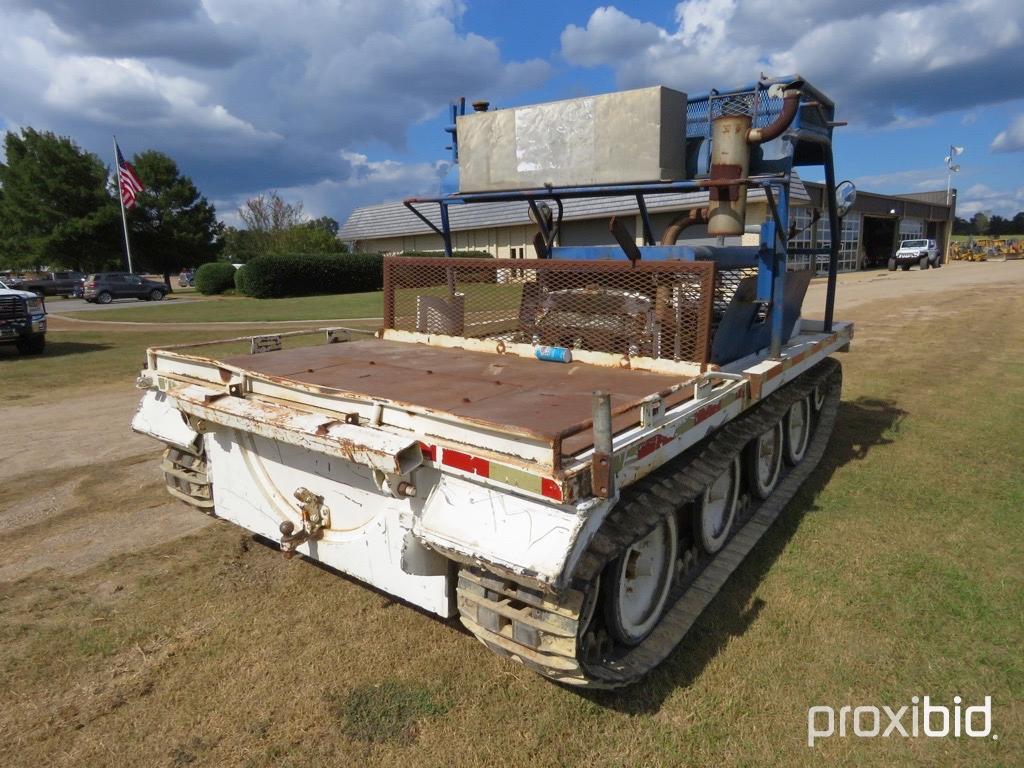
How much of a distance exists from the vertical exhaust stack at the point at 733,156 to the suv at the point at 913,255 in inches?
1643

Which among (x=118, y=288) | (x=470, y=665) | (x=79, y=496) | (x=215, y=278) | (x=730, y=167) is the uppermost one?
(x=730, y=167)

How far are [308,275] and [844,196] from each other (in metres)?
28.9

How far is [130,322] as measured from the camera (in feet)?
63.4

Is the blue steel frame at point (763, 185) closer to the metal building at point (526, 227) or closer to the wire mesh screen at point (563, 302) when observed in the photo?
the wire mesh screen at point (563, 302)

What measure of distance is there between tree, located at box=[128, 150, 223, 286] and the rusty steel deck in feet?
143

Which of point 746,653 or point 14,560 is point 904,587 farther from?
point 14,560

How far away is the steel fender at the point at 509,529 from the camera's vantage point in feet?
7.35

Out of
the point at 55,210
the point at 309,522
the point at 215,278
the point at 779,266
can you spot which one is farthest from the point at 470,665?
the point at 55,210

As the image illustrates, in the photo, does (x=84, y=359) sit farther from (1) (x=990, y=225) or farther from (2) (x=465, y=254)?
→ (1) (x=990, y=225)

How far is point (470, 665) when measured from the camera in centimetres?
308

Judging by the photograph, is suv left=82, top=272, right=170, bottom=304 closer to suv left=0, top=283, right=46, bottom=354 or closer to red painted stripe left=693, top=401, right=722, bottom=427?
suv left=0, top=283, right=46, bottom=354

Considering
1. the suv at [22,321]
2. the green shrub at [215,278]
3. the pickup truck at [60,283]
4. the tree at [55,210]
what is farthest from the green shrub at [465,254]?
the tree at [55,210]

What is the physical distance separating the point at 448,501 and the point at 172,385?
78.0 inches

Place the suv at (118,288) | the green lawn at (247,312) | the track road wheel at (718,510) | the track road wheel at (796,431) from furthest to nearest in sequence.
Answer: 1. the suv at (118,288)
2. the green lawn at (247,312)
3. the track road wheel at (796,431)
4. the track road wheel at (718,510)
